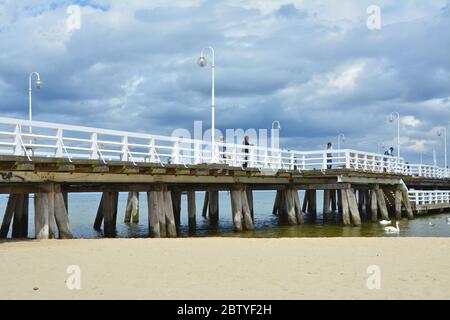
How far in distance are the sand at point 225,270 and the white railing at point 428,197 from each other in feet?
81.1

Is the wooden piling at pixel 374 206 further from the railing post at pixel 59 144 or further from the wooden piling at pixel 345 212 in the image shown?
the railing post at pixel 59 144

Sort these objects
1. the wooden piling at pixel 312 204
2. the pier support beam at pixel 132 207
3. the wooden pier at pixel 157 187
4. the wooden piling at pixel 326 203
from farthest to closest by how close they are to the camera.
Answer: the wooden piling at pixel 312 204 < the wooden piling at pixel 326 203 < the pier support beam at pixel 132 207 < the wooden pier at pixel 157 187

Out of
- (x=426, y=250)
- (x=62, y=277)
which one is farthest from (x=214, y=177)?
(x=62, y=277)

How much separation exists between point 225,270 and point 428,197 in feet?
121

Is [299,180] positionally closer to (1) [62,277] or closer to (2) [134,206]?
(2) [134,206]

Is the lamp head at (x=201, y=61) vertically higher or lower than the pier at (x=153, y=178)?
higher

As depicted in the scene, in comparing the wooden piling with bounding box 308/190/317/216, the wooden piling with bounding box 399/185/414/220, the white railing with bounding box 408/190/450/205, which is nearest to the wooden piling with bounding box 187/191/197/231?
the wooden piling with bounding box 308/190/317/216

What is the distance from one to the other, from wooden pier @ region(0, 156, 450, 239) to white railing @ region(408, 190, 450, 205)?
812mm

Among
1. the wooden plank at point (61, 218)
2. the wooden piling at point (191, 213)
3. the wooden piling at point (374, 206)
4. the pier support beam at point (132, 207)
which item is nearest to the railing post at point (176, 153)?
the wooden plank at point (61, 218)

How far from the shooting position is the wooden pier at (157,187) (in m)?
16.2

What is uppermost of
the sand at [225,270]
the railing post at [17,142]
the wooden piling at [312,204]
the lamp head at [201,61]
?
the lamp head at [201,61]

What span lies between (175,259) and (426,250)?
5974 millimetres

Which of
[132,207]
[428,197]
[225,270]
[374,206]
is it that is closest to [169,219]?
[132,207]

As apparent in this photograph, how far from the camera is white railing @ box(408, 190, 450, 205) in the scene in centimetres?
3831
